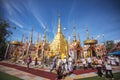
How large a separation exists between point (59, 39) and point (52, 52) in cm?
120

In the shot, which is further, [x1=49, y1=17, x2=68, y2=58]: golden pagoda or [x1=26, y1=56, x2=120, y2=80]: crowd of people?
[x1=49, y1=17, x2=68, y2=58]: golden pagoda

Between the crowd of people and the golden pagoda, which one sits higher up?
the golden pagoda

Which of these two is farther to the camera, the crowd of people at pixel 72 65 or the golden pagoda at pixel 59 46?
the golden pagoda at pixel 59 46

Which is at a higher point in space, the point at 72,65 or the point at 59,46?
the point at 59,46

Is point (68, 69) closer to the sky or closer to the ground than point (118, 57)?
closer to the ground

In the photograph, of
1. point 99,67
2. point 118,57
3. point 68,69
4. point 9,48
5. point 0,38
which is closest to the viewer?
point 99,67

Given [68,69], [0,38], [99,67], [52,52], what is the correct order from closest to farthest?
1. [99,67]
2. [68,69]
3. [0,38]
4. [52,52]

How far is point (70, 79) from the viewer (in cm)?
247

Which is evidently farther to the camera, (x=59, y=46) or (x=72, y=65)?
(x=59, y=46)

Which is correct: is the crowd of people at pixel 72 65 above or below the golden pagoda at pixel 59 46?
below

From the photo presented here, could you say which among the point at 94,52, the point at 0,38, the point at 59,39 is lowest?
the point at 94,52

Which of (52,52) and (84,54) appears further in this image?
(52,52)

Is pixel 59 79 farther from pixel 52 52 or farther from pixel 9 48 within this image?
pixel 9 48

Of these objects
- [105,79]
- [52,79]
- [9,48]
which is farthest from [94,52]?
[9,48]
